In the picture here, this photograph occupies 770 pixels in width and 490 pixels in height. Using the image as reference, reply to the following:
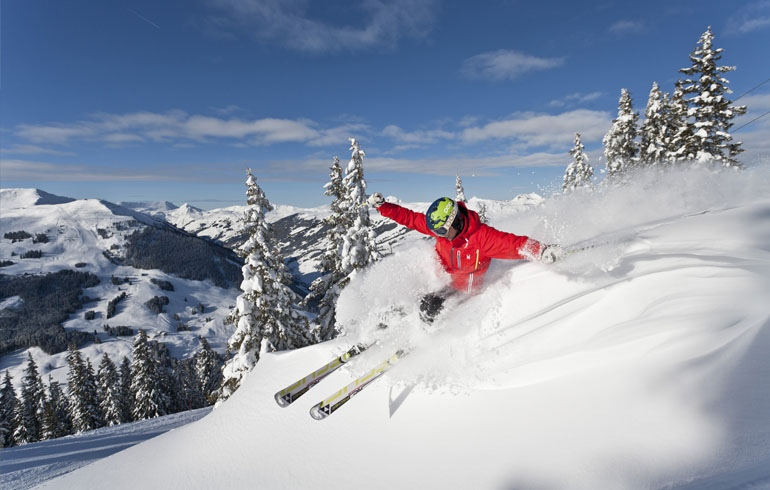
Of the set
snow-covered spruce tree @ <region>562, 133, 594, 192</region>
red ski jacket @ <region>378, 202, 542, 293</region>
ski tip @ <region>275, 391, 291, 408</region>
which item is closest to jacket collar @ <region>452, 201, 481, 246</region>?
red ski jacket @ <region>378, 202, 542, 293</region>

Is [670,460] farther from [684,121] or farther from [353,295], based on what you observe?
[684,121]

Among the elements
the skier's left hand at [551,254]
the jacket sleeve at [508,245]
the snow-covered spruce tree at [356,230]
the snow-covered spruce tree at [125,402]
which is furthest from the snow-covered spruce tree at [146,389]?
the skier's left hand at [551,254]

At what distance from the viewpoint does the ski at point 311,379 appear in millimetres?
5238

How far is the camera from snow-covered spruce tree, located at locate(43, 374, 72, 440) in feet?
105

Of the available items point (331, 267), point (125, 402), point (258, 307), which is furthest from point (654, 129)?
point (125, 402)

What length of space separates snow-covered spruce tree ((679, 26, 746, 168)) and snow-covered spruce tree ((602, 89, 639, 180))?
356 inches

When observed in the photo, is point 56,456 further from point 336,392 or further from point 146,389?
point 146,389

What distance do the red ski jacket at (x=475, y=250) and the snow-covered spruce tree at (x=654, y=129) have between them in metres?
27.1

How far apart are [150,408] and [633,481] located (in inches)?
1567

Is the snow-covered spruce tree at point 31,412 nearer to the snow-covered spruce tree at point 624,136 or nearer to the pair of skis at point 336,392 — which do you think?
the pair of skis at point 336,392

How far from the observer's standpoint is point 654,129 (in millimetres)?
26375

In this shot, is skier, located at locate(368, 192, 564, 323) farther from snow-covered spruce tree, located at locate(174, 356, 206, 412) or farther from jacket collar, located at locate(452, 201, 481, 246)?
snow-covered spruce tree, located at locate(174, 356, 206, 412)

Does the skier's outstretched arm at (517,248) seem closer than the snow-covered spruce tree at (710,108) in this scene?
Yes

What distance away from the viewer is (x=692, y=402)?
2697 millimetres
